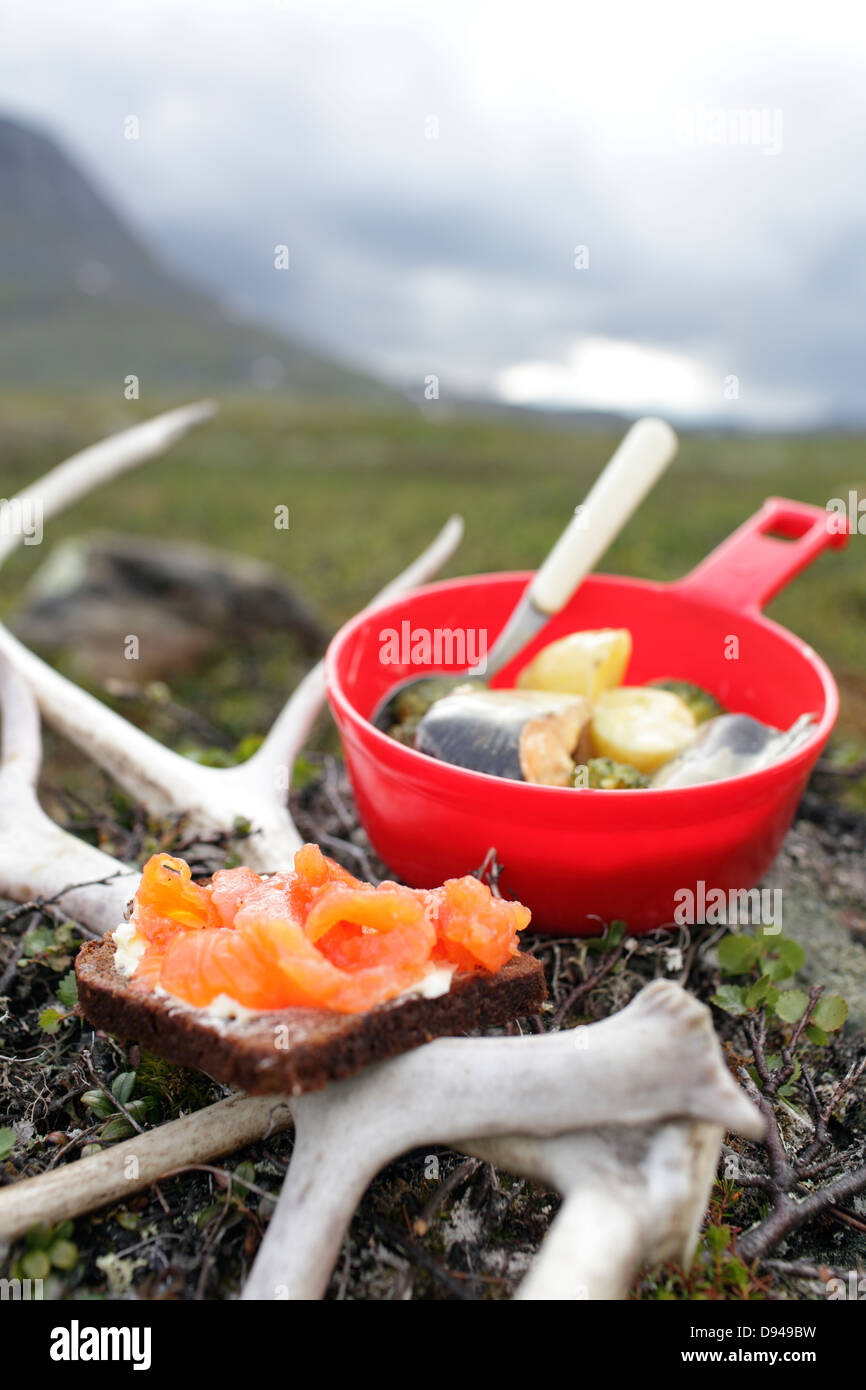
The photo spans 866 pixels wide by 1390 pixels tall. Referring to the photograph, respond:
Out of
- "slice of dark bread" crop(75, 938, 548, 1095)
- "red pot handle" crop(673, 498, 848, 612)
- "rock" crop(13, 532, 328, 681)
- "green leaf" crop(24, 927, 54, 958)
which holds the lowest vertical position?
"rock" crop(13, 532, 328, 681)

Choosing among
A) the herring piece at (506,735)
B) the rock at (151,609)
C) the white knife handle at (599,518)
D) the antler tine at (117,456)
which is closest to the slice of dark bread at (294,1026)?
the herring piece at (506,735)

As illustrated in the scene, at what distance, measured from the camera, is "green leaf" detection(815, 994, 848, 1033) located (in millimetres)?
1967

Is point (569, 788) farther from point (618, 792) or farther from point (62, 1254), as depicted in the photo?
point (62, 1254)

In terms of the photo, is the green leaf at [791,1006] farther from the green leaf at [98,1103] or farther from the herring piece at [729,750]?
the green leaf at [98,1103]

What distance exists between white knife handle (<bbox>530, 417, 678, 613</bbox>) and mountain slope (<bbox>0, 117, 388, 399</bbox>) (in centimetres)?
5850

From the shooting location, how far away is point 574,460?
18.0m

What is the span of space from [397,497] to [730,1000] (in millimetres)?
12839

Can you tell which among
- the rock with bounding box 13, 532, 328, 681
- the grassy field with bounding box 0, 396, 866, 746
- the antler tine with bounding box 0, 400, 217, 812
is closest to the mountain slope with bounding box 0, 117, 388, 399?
the grassy field with bounding box 0, 396, 866, 746

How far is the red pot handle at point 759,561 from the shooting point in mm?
2746

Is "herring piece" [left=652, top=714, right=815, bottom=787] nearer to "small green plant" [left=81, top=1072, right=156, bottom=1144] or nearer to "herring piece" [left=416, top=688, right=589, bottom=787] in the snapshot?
"herring piece" [left=416, top=688, right=589, bottom=787]

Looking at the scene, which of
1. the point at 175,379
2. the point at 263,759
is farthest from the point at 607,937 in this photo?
the point at 175,379

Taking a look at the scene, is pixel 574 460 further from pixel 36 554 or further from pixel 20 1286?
pixel 20 1286

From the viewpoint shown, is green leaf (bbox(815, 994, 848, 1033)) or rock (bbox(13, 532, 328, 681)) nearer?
green leaf (bbox(815, 994, 848, 1033))
